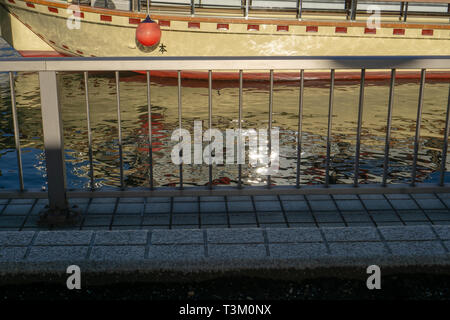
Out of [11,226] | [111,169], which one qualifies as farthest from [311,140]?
[11,226]

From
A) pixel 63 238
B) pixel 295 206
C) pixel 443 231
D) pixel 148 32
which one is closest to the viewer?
pixel 63 238

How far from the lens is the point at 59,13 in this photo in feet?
43.3

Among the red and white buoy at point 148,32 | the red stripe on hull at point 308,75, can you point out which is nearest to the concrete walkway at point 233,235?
the red and white buoy at point 148,32

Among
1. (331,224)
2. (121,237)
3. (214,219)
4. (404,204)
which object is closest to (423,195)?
(404,204)

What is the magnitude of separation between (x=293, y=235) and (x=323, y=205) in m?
0.73

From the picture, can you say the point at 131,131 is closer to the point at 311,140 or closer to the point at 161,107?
the point at 161,107

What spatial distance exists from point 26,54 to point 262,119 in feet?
28.0

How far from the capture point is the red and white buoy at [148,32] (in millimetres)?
12109

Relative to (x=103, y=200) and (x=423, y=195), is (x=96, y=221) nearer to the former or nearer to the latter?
(x=103, y=200)

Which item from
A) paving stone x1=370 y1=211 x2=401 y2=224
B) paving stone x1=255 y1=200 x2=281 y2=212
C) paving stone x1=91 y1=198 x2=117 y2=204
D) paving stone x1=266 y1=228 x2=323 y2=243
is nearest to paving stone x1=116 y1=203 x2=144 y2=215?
paving stone x1=91 y1=198 x2=117 y2=204

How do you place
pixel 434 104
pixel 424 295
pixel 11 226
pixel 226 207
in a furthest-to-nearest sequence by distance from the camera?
pixel 434 104 → pixel 226 207 → pixel 11 226 → pixel 424 295

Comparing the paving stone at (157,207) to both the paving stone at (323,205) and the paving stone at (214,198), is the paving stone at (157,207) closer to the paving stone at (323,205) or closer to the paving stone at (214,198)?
the paving stone at (214,198)

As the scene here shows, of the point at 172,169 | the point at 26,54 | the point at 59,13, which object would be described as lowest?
the point at 172,169

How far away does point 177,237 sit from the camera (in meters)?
3.49
